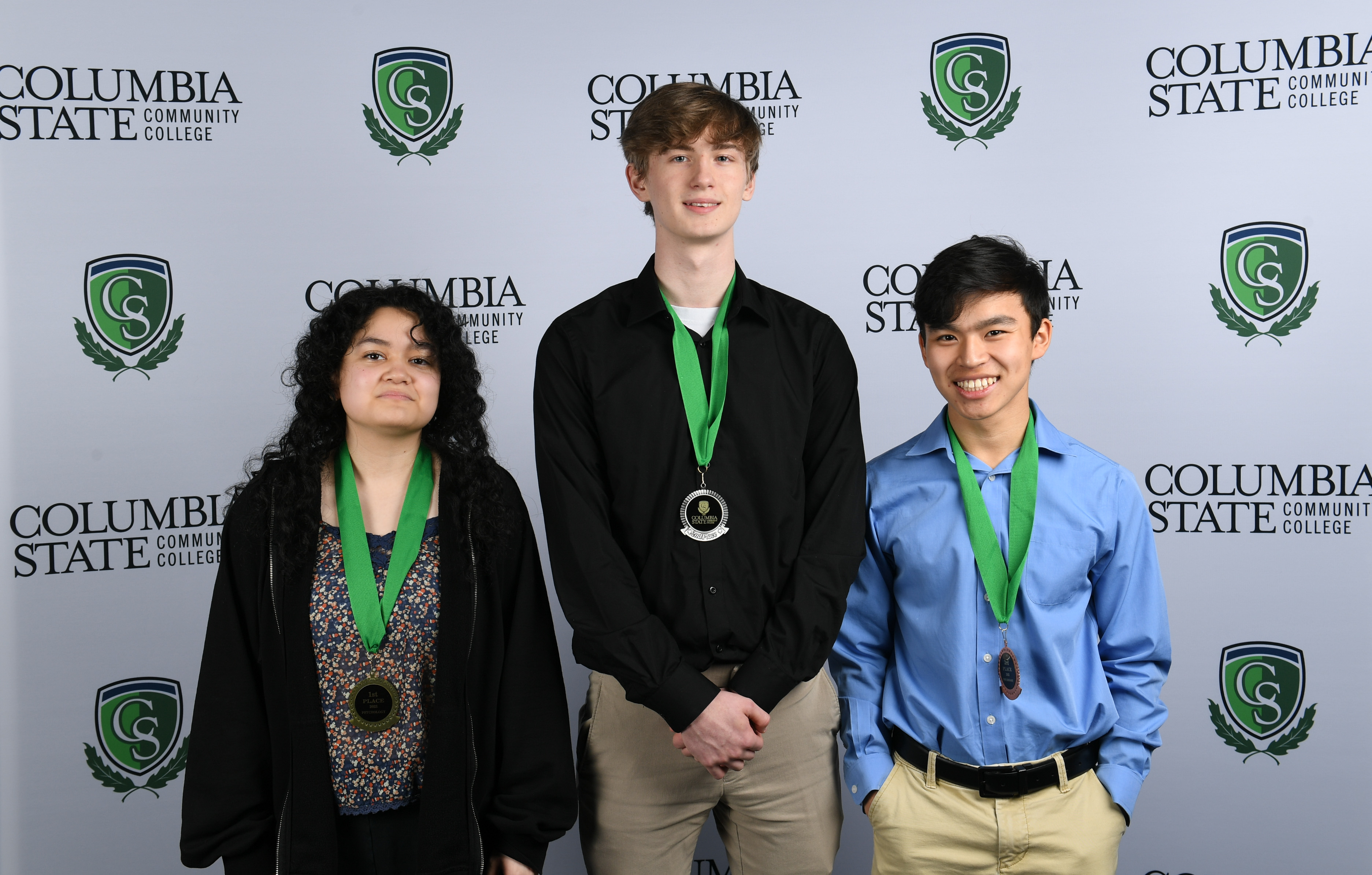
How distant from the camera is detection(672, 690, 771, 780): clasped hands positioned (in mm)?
1644

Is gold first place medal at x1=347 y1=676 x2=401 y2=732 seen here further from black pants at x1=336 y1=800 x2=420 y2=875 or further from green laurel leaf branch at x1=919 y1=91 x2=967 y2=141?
Result: green laurel leaf branch at x1=919 y1=91 x2=967 y2=141

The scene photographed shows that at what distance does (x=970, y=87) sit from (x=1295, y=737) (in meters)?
2.27

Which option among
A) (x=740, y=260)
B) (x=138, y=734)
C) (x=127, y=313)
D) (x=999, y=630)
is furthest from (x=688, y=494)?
(x=138, y=734)

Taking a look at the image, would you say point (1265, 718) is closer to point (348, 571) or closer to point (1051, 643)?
point (1051, 643)

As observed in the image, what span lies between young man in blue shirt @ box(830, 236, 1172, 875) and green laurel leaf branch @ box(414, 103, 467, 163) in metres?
1.74

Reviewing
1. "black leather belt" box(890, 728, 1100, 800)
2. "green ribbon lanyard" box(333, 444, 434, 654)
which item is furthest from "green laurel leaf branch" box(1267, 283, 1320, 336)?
"green ribbon lanyard" box(333, 444, 434, 654)

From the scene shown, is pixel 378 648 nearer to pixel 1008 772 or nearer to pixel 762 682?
pixel 762 682

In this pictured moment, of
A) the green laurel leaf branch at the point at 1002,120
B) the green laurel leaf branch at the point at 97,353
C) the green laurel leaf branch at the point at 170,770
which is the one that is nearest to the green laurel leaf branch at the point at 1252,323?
the green laurel leaf branch at the point at 1002,120

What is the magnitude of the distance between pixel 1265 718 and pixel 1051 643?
67.8 inches

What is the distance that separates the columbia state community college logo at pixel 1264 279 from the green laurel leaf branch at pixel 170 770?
3.48m

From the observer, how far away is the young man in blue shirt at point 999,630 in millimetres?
1727

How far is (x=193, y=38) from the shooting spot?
9.30 ft

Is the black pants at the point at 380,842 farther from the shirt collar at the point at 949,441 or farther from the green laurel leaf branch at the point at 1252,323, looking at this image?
the green laurel leaf branch at the point at 1252,323

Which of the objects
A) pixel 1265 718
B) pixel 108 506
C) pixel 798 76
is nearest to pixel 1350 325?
pixel 1265 718
